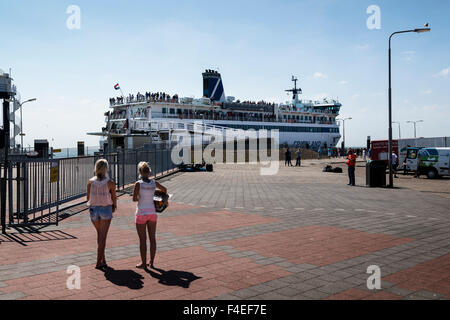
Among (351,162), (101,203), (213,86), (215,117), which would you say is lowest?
(101,203)

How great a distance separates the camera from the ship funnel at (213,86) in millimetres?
63312

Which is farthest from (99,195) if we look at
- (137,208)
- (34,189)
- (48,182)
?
(48,182)

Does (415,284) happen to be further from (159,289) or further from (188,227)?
(188,227)

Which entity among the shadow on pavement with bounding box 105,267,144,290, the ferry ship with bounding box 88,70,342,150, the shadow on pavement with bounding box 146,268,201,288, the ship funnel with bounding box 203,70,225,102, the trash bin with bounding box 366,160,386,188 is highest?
the ship funnel with bounding box 203,70,225,102

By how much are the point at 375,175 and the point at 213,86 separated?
1883 inches

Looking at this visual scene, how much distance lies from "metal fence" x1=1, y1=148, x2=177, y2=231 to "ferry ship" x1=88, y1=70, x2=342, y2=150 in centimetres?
1736

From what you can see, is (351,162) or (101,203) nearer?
(101,203)

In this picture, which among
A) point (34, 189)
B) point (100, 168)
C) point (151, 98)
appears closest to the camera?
point (100, 168)

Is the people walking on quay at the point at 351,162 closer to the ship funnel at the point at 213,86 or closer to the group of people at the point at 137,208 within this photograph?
the group of people at the point at 137,208

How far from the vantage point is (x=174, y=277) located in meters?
5.14

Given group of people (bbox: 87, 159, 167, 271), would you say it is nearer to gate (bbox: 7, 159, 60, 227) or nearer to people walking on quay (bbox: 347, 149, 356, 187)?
gate (bbox: 7, 159, 60, 227)

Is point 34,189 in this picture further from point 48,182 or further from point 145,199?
point 145,199

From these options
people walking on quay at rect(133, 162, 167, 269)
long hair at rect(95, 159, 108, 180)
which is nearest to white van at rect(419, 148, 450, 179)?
people walking on quay at rect(133, 162, 167, 269)

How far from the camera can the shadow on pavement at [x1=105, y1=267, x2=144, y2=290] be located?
4.83 meters
